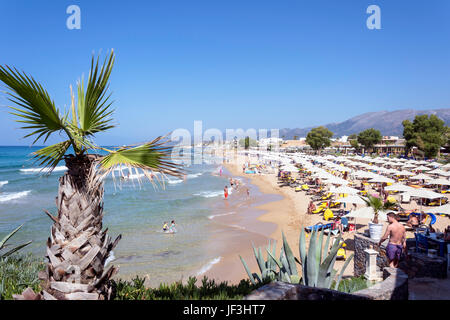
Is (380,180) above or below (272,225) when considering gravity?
above

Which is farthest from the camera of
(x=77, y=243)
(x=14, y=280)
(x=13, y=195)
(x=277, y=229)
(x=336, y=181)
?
(x=13, y=195)

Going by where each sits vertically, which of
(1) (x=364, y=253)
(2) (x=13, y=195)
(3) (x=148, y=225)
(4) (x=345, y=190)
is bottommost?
(3) (x=148, y=225)

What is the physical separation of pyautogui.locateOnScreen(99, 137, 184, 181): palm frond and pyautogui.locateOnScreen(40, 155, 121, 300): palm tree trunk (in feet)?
0.64

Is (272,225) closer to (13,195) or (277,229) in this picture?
(277,229)

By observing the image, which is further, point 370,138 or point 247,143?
point 247,143

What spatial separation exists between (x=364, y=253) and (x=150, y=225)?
37.2 ft

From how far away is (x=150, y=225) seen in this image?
14898 millimetres

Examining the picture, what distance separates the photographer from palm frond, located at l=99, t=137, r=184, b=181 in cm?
250

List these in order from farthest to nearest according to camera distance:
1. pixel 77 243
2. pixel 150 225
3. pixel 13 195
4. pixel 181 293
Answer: pixel 13 195, pixel 150 225, pixel 181 293, pixel 77 243

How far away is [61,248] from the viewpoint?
225 centimetres

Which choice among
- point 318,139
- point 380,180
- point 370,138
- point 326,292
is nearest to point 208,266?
point 326,292

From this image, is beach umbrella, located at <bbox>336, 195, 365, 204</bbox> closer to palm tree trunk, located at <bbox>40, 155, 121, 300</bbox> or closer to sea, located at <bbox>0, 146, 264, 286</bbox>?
sea, located at <bbox>0, 146, 264, 286</bbox>

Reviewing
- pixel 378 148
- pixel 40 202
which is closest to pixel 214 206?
pixel 40 202
